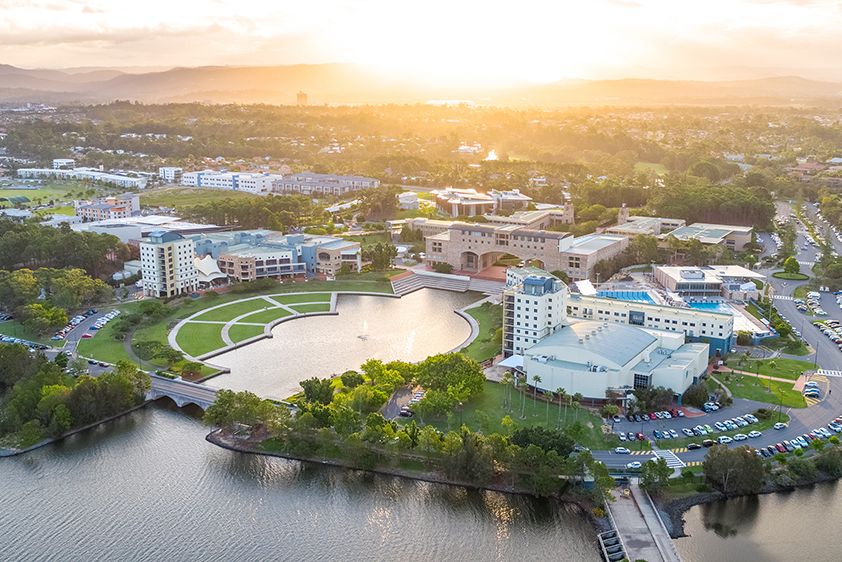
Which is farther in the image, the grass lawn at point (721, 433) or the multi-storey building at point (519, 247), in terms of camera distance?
the multi-storey building at point (519, 247)

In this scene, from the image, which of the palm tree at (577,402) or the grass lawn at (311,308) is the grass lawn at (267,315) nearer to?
the grass lawn at (311,308)

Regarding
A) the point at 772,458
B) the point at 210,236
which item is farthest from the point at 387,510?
the point at 210,236

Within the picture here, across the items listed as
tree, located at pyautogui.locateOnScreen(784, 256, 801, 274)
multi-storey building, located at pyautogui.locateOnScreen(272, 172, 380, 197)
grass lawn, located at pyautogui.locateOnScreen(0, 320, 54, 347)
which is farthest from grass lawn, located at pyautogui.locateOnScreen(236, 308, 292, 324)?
multi-storey building, located at pyautogui.locateOnScreen(272, 172, 380, 197)

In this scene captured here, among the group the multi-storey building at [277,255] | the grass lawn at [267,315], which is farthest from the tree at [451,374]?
the multi-storey building at [277,255]

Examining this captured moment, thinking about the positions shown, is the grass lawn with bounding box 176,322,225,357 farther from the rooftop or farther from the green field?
the green field

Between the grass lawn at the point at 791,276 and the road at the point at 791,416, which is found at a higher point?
the grass lawn at the point at 791,276

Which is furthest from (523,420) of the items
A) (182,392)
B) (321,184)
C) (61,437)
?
(321,184)

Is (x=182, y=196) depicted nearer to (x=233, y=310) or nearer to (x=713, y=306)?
(x=233, y=310)
